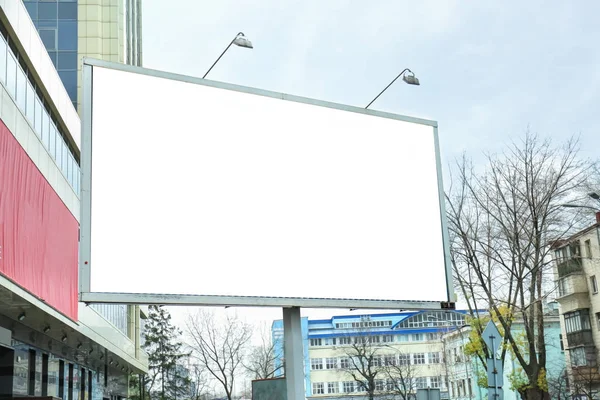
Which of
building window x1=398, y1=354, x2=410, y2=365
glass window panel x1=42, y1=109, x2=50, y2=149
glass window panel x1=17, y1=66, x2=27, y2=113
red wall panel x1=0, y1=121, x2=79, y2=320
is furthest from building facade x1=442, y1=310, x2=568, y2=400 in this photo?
glass window panel x1=17, y1=66, x2=27, y2=113

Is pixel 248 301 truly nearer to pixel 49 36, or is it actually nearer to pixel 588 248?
pixel 49 36

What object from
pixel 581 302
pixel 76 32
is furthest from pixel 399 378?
pixel 76 32

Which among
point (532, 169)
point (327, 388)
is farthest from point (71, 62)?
point (327, 388)

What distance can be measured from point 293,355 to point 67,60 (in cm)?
4097

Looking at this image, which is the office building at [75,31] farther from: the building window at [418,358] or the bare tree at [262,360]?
the building window at [418,358]

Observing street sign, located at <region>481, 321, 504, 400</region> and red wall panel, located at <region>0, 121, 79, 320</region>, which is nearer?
street sign, located at <region>481, 321, 504, 400</region>

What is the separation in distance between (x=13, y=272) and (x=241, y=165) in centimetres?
1048

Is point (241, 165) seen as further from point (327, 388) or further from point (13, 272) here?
point (327, 388)

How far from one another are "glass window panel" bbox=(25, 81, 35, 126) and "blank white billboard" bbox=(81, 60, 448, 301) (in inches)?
559

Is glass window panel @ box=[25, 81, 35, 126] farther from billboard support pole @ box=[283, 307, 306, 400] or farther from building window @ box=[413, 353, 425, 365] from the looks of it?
building window @ box=[413, 353, 425, 365]

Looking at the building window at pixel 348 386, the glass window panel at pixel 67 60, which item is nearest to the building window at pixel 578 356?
the glass window panel at pixel 67 60

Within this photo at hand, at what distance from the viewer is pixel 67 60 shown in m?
48.1

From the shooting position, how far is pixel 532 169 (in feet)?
102

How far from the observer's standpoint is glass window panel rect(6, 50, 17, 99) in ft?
68.2
